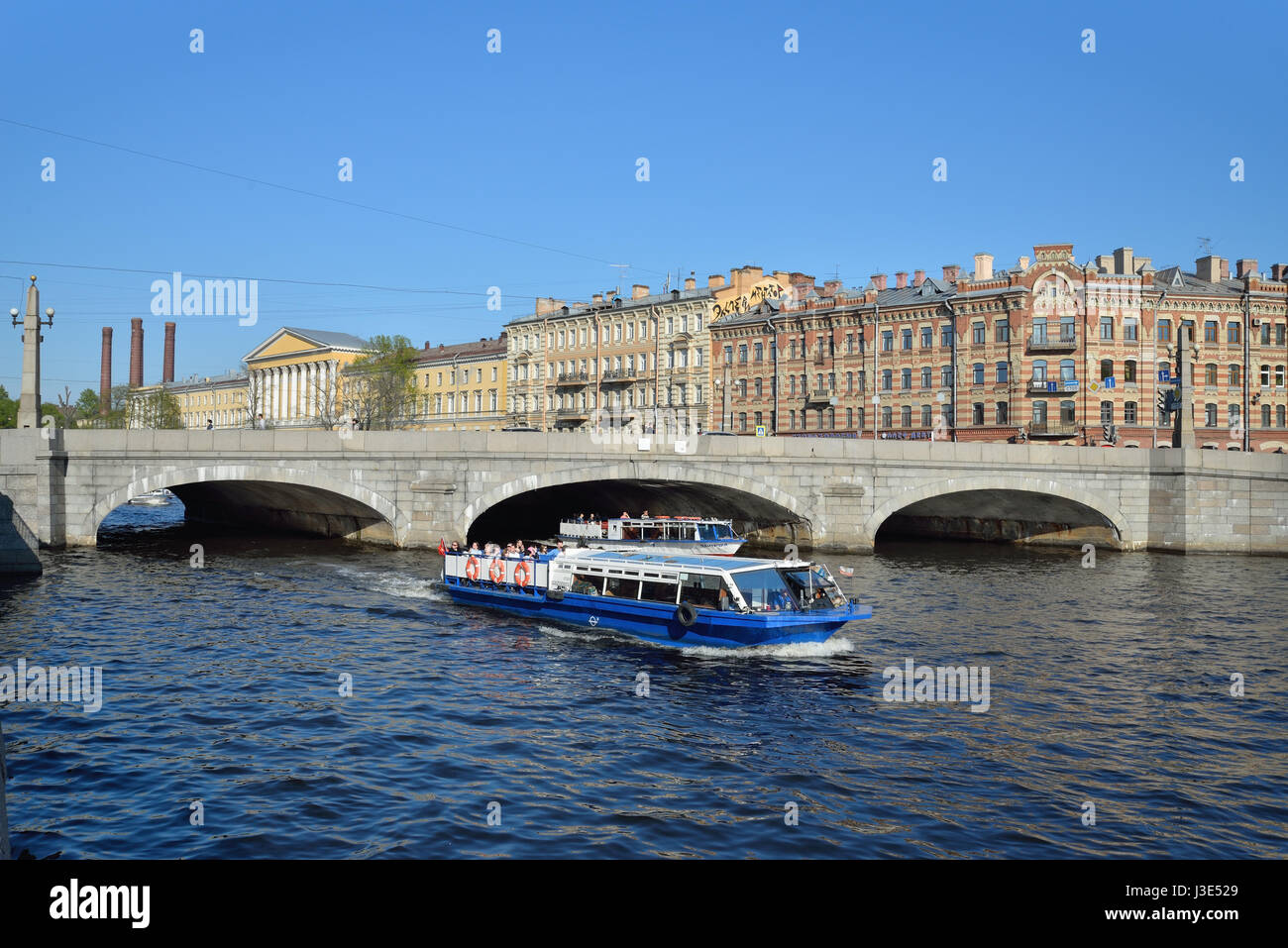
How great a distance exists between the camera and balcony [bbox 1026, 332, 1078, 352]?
65312 millimetres

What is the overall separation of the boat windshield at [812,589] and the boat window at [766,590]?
0.23m

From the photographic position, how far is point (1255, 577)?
41156 mm

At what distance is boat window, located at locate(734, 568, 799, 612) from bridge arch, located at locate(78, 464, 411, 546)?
2189 cm

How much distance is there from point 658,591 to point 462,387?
80.2m

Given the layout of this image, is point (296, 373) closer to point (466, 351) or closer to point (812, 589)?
point (466, 351)

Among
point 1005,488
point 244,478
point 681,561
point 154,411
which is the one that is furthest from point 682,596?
point 154,411

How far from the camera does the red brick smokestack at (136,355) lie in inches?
5578

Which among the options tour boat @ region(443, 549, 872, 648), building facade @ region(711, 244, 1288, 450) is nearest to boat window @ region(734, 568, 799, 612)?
tour boat @ region(443, 549, 872, 648)

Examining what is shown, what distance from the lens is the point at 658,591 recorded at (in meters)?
28.7

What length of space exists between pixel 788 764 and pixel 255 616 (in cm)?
1851
